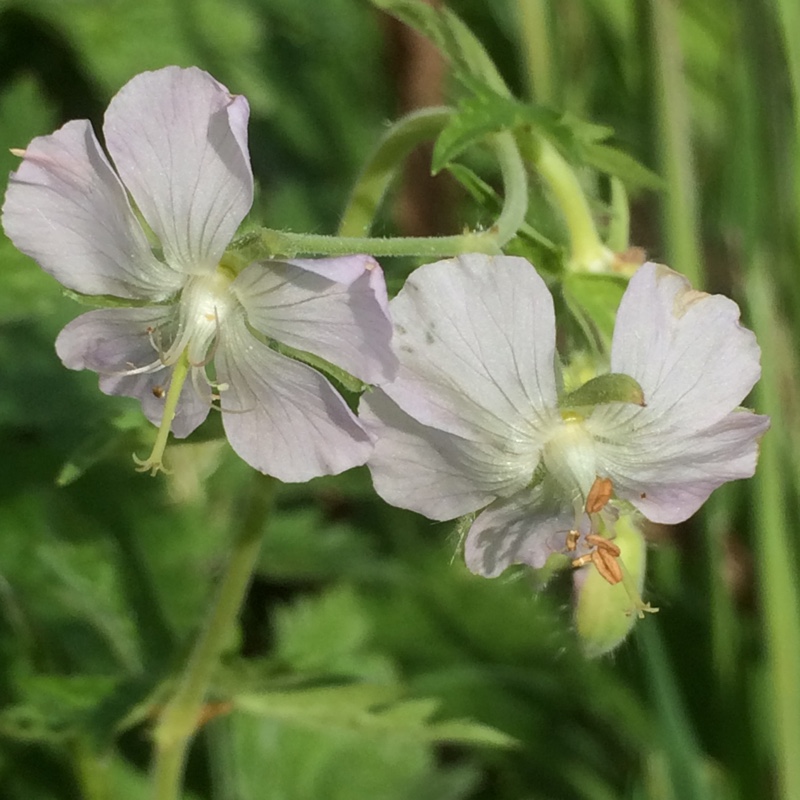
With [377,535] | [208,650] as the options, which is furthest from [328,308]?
[377,535]

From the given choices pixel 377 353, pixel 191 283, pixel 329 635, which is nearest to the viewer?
pixel 377 353

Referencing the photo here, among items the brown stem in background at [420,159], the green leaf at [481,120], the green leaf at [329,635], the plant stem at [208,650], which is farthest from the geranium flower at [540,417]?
the brown stem in background at [420,159]

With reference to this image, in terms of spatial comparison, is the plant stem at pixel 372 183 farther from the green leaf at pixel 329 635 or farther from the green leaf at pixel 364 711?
the green leaf at pixel 329 635

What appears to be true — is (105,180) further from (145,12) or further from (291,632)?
(145,12)

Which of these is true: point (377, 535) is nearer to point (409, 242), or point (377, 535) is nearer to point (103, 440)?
point (103, 440)

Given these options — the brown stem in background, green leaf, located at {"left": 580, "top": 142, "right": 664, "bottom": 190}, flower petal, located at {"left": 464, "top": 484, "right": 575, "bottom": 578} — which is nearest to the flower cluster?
flower petal, located at {"left": 464, "top": 484, "right": 575, "bottom": 578}

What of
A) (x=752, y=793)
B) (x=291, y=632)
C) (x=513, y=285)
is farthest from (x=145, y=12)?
(x=752, y=793)
